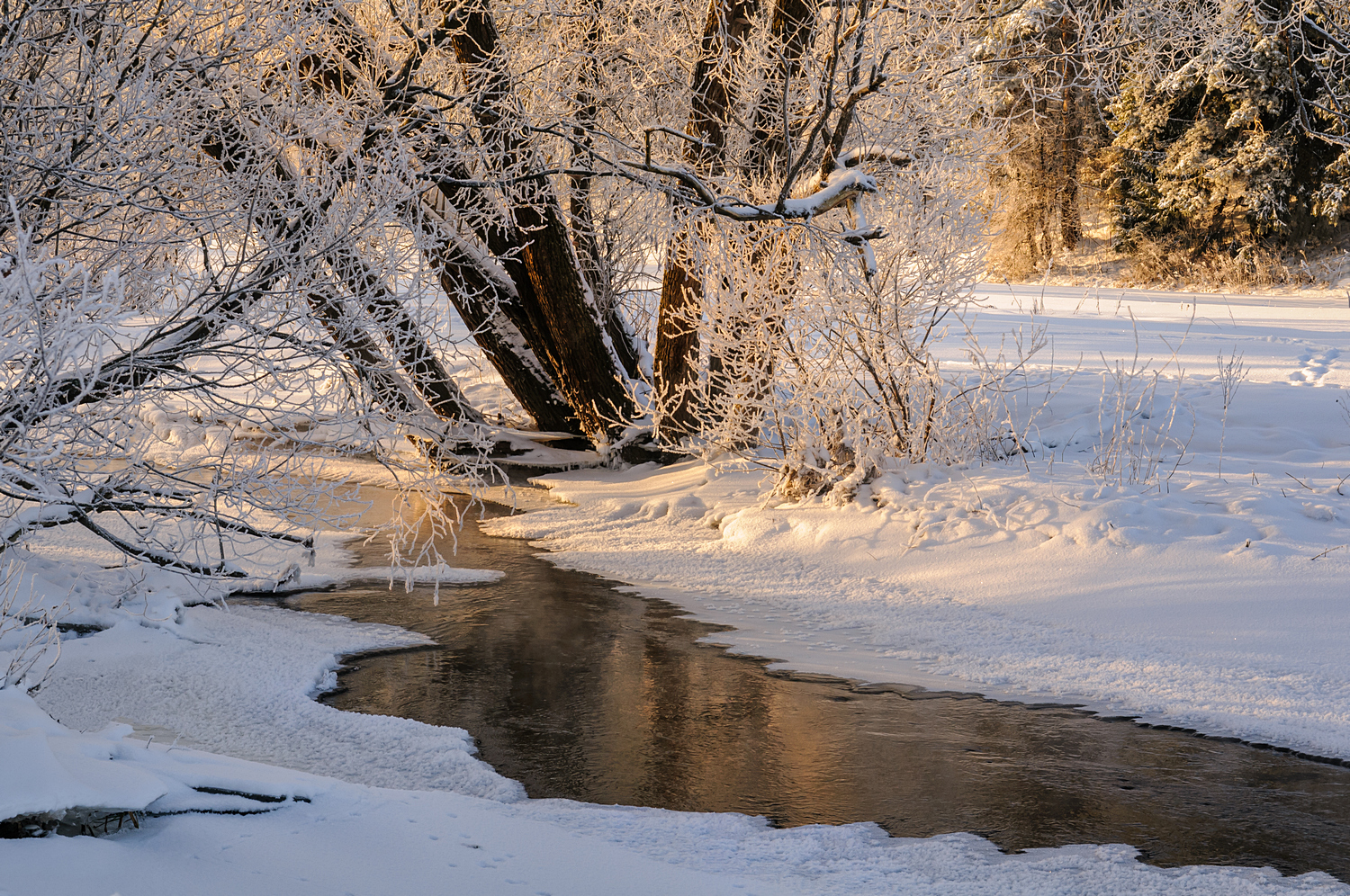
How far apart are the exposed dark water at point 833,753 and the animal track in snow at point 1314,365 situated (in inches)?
282

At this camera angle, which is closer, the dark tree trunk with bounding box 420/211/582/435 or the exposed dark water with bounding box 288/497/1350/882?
the exposed dark water with bounding box 288/497/1350/882

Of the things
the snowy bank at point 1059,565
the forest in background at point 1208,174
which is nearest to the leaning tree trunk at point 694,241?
the snowy bank at point 1059,565

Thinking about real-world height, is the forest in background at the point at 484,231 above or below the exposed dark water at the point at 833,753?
above

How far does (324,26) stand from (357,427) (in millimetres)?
2466

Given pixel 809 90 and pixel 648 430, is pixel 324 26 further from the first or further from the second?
pixel 648 430

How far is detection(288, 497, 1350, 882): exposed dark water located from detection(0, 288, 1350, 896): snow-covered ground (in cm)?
16

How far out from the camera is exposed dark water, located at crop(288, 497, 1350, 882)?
153 inches

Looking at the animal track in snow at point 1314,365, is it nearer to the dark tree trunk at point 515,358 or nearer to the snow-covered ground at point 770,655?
the snow-covered ground at point 770,655

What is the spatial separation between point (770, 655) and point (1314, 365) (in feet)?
27.0

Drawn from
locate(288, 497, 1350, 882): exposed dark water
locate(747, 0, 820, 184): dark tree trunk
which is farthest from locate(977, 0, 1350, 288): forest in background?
locate(288, 497, 1350, 882): exposed dark water

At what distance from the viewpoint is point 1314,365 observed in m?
11.3

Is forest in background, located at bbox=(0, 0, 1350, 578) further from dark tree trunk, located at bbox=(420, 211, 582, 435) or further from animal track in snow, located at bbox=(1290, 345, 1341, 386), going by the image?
animal track in snow, located at bbox=(1290, 345, 1341, 386)

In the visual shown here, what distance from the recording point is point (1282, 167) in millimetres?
20734

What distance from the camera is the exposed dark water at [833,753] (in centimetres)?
389
